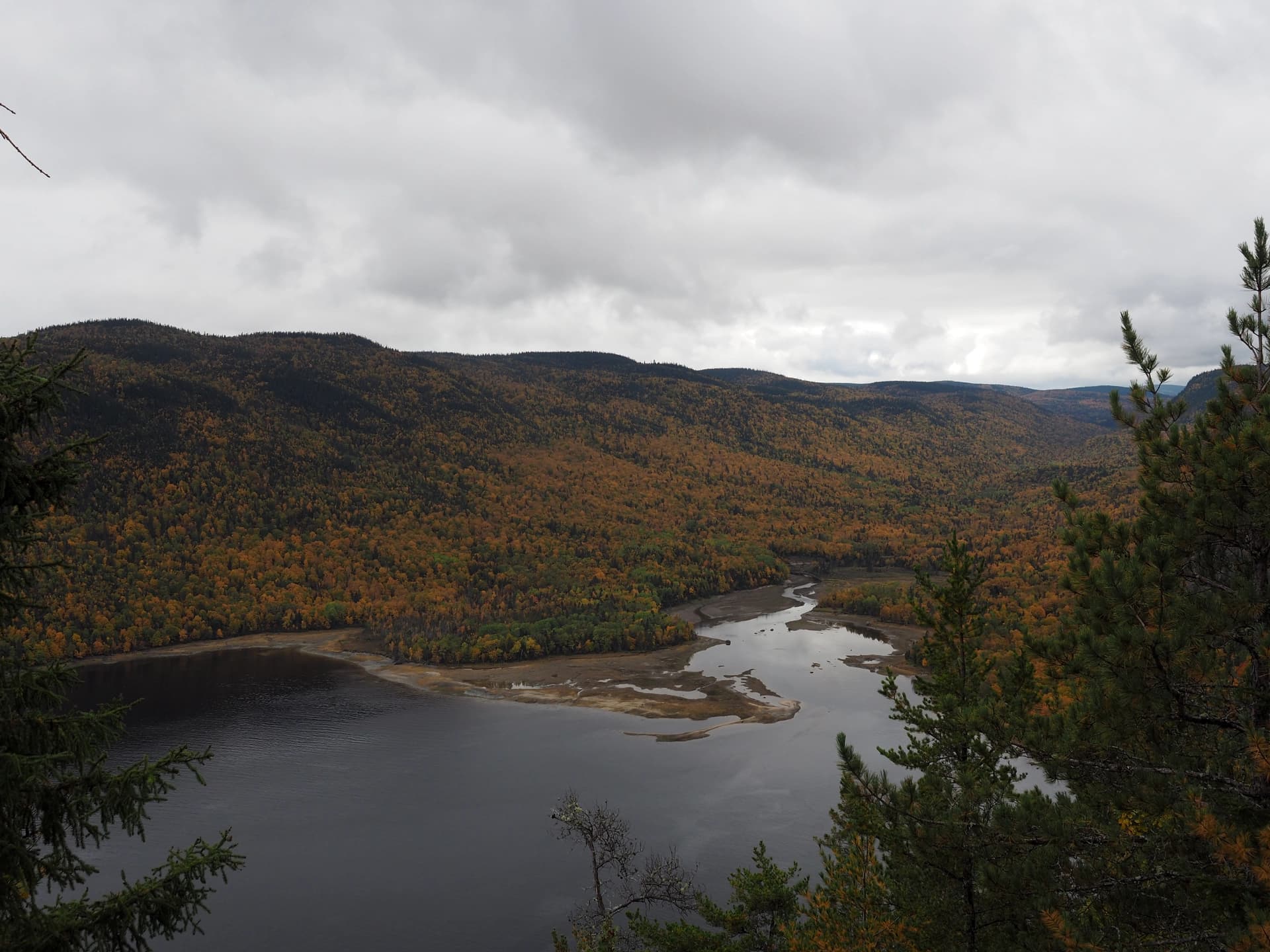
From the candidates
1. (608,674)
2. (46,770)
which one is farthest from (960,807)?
(608,674)

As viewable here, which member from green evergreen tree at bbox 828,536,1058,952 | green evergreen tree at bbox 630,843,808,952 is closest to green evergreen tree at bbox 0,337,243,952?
green evergreen tree at bbox 828,536,1058,952

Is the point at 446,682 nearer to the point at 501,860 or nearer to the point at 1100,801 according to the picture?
the point at 501,860

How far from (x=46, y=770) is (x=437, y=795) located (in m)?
59.2

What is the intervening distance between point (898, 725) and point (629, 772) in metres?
28.9

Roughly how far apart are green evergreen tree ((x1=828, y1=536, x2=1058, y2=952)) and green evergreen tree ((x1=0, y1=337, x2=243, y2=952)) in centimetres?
960

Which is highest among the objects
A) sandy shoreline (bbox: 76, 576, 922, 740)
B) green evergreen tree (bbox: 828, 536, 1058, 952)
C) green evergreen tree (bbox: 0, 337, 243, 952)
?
green evergreen tree (bbox: 0, 337, 243, 952)

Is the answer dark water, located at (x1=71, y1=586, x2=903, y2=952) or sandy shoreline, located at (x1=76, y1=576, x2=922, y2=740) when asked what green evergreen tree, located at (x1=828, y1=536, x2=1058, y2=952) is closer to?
dark water, located at (x1=71, y1=586, x2=903, y2=952)

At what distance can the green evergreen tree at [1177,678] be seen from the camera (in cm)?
901

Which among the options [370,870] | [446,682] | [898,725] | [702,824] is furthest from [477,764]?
[898,725]

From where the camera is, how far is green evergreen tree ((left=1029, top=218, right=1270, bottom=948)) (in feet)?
29.6

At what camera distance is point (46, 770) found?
708cm

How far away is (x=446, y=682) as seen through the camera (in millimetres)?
95250

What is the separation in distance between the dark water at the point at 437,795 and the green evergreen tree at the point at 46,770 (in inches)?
1490

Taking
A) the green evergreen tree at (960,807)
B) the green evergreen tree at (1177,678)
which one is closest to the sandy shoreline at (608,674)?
the green evergreen tree at (960,807)
